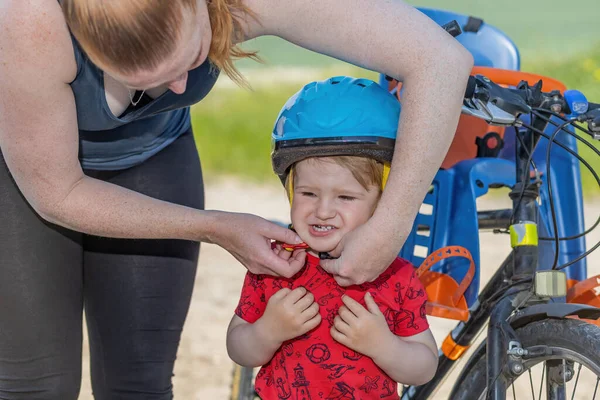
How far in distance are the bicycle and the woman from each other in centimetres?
28

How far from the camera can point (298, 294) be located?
7.22ft

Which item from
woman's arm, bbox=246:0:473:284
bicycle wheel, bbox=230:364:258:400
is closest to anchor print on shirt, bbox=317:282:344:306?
woman's arm, bbox=246:0:473:284

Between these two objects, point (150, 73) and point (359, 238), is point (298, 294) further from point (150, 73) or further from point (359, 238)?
point (150, 73)

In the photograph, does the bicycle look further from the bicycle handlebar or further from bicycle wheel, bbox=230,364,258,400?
bicycle wheel, bbox=230,364,258,400

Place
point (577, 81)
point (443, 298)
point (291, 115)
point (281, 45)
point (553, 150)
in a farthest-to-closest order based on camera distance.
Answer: point (281, 45) → point (577, 81) → point (553, 150) → point (443, 298) → point (291, 115)

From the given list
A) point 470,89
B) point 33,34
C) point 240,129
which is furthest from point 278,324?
point 240,129

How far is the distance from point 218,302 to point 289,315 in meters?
3.72

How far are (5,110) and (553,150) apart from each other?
1.58 metres

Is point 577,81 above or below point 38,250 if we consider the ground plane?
above

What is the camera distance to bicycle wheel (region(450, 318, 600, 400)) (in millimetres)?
1988

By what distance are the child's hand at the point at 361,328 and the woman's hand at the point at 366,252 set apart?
0.62 feet

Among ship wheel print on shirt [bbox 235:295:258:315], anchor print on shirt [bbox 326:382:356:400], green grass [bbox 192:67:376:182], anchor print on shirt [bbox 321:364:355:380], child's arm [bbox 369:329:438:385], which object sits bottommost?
anchor print on shirt [bbox 326:382:356:400]

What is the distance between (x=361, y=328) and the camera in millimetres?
2154

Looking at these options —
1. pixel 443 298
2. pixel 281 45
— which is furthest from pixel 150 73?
pixel 281 45
